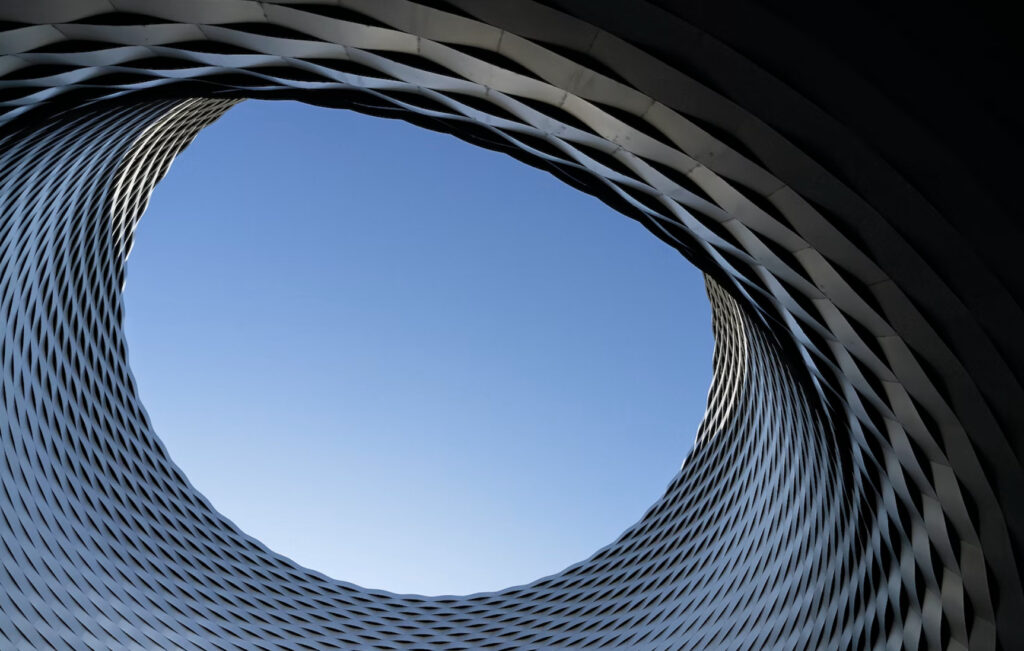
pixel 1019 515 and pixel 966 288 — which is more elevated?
pixel 966 288

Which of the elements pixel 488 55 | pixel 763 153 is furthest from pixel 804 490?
pixel 488 55

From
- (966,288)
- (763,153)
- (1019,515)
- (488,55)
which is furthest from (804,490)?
A: (488,55)

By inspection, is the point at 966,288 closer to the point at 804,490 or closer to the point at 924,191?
the point at 924,191

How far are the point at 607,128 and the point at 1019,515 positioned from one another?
8635 mm

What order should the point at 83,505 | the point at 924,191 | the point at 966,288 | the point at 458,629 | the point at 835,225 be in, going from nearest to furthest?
the point at 924,191 → the point at 966,288 → the point at 835,225 → the point at 83,505 → the point at 458,629

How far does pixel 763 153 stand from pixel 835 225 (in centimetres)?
158

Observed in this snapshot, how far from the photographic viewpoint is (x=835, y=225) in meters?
10.3

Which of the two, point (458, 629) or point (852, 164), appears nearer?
point (852, 164)

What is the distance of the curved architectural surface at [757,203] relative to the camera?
851cm

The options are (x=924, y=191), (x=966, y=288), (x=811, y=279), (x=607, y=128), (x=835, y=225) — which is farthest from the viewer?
(x=811, y=279)

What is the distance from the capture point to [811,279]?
11852mm

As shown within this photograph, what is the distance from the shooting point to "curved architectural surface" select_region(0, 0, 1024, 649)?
8508 mm

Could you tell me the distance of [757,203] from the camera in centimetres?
1095

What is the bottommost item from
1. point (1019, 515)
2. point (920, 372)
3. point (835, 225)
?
point (1019, 515)
